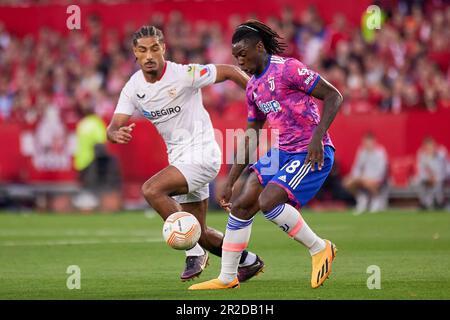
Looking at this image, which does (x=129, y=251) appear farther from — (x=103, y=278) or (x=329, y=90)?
(x=329, y=90)

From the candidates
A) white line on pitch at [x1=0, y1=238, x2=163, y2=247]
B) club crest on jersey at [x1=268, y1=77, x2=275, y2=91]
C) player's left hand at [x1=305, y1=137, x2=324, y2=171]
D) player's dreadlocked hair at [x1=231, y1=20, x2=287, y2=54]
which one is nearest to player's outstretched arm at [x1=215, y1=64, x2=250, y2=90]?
player's dreadlocked hair at [x1=231, y1=20, x2=287, y2=54]

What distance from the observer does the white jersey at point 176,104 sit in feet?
36.6

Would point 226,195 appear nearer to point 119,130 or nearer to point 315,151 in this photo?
point 315,151

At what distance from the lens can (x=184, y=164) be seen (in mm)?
11023

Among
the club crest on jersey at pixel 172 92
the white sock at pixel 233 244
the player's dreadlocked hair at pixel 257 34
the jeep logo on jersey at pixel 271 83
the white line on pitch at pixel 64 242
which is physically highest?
the player's dreadlocked hair at pixel 257 34

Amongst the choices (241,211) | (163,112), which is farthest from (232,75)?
(241,211)

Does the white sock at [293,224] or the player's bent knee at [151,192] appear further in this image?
the player's bent knee at [151,192]

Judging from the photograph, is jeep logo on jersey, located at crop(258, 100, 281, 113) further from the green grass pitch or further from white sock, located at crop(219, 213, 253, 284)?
the green grass pitch

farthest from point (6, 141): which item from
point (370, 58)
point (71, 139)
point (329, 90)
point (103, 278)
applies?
point (329, 90)

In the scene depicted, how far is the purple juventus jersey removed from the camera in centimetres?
1008

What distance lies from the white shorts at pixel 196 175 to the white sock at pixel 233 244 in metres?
0.88

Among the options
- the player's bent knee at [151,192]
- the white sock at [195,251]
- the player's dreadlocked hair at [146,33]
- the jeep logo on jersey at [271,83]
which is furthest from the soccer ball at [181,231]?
the player's dreadlocked hair at [146,33]

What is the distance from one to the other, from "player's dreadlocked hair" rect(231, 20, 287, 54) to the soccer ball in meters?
1.83

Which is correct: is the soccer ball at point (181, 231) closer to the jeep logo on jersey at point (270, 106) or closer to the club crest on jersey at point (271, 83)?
the jeep logo on jersey at point (270, 106)
